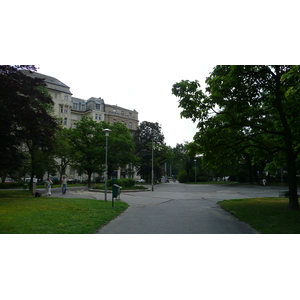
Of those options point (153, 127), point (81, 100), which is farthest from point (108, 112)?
point (153, 127)

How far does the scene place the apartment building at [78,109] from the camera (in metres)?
68.7

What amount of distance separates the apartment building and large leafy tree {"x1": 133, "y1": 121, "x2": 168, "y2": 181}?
27.2 feet

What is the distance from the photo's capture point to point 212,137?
13.7m

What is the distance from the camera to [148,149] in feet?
219

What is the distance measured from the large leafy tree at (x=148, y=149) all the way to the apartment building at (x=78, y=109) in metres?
8.30

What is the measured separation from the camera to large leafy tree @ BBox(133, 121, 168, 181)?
6331 centimetres

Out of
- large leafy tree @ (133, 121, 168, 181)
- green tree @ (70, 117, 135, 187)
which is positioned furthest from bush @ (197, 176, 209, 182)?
green tree @ (70, 117, 135, 187)

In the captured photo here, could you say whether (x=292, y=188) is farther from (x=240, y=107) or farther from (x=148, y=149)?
(x=148, y=149)

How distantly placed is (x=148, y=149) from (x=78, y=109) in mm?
29491

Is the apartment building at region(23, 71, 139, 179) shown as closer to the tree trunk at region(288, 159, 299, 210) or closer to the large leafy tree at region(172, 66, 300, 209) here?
the large leafy tree at region(172, 66, 300, 209)

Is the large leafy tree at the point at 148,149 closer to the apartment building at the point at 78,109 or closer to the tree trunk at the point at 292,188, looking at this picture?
the apartment building at the point at 78,109

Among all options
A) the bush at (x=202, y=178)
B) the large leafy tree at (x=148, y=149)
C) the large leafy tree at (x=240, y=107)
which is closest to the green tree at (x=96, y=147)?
the large leafy tree at (x=148, y=149)

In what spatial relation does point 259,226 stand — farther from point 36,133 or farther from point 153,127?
point 153,127

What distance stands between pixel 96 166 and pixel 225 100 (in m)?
28.3
